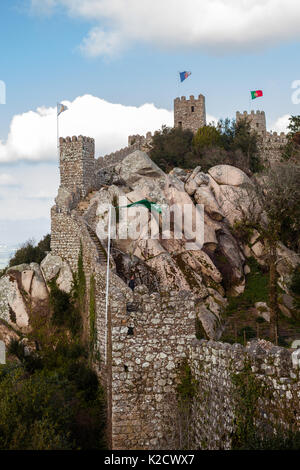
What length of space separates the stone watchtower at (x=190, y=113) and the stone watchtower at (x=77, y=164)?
22370 millimetres

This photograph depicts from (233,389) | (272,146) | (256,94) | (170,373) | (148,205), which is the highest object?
(256,94)

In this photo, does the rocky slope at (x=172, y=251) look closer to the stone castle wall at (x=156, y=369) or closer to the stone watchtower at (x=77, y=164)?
the stone watchtower at (x=77, y=164)

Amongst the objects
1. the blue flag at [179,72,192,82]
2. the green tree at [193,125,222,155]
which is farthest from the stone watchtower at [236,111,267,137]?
the blue flag at [179,72,192,82]

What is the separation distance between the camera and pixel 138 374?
1121 centimetres

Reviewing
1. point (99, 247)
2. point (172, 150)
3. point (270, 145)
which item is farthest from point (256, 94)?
point (99, 247)

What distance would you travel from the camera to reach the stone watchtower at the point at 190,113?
2046 inches

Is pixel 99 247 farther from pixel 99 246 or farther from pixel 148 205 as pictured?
pixel 148 205

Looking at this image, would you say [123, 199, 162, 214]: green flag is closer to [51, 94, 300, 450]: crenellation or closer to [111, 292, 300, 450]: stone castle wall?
[51, 94, 300, 450]: crenellation

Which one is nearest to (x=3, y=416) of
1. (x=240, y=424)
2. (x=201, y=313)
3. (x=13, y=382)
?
(x=13, y=382)

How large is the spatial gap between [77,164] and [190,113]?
24.5m

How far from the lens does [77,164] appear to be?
31484 mm

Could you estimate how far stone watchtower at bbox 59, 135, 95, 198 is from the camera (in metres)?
31.3
